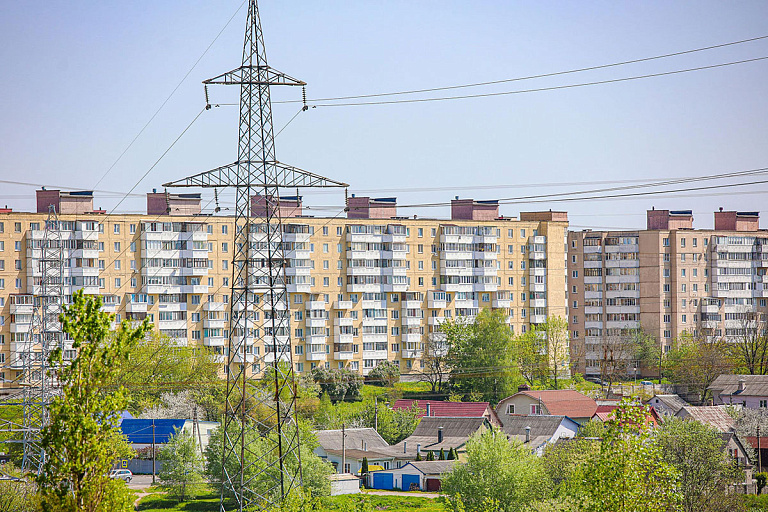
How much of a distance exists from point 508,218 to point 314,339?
31003 millimetres

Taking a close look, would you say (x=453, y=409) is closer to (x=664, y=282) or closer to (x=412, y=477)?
(x=412, y=477)

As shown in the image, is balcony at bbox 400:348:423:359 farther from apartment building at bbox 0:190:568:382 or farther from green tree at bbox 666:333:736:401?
green tree at bbox 666:333:736:401

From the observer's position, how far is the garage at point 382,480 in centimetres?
6731

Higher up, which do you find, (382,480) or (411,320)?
(411,320)

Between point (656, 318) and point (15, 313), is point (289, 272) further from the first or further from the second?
point (656, 318)

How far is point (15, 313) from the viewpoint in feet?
288

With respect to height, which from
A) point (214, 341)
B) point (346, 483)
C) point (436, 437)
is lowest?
point (346, 483)

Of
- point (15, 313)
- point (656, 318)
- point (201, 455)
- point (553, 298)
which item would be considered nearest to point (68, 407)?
point (201, 455)

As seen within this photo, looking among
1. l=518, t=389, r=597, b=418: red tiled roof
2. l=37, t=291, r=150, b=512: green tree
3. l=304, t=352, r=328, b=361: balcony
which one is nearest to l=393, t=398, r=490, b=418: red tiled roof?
l=518, t=389, r=597, b=418: red tiled roof

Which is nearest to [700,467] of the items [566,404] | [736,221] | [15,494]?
[566,404]

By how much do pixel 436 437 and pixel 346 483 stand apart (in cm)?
1280

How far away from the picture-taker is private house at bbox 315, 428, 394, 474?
231 ft

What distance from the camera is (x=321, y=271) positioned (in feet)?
328

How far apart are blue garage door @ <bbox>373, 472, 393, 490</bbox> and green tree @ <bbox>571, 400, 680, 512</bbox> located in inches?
1834
